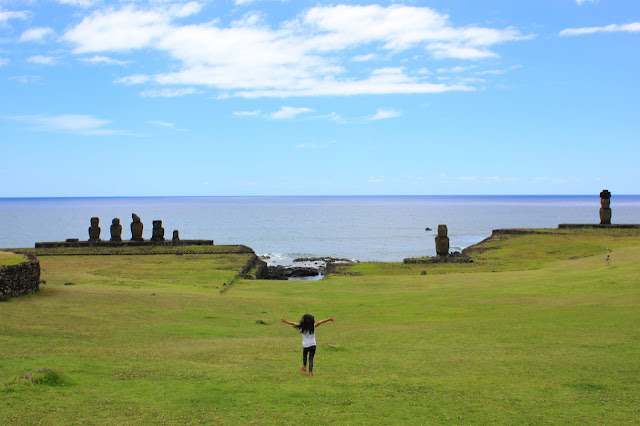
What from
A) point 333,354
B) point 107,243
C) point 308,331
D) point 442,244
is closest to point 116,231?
point 107,243

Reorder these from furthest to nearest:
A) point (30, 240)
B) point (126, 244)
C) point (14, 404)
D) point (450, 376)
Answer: point (30, 240), point (126, 244), point (450, 376), point (14, 404)

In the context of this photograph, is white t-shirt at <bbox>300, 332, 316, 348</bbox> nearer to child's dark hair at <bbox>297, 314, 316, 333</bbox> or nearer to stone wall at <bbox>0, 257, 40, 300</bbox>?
child's dark hair at <bbox>297, 314, 316, 333</bbox>

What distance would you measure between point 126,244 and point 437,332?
191ft

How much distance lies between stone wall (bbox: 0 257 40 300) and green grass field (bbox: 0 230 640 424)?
60cm

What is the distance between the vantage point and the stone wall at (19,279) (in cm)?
2403

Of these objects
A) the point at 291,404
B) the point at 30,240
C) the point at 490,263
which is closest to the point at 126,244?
the point at 490,263

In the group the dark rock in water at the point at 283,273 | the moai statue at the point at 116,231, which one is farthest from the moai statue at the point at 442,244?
the moai statue at the point at 116,231

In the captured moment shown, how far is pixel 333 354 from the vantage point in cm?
1719

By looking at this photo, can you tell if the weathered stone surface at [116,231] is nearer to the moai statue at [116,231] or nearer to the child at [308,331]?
the moai statue at [116,231]

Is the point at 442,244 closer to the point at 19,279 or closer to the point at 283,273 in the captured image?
the point at 283,273

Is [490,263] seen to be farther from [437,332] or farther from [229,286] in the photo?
[437,332]

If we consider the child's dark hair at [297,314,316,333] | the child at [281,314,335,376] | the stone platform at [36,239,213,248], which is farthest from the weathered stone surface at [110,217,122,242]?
the child's dark hair at [297,314,316,333]

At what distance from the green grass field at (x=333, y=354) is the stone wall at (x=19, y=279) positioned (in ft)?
1.97

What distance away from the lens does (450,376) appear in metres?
14.4
